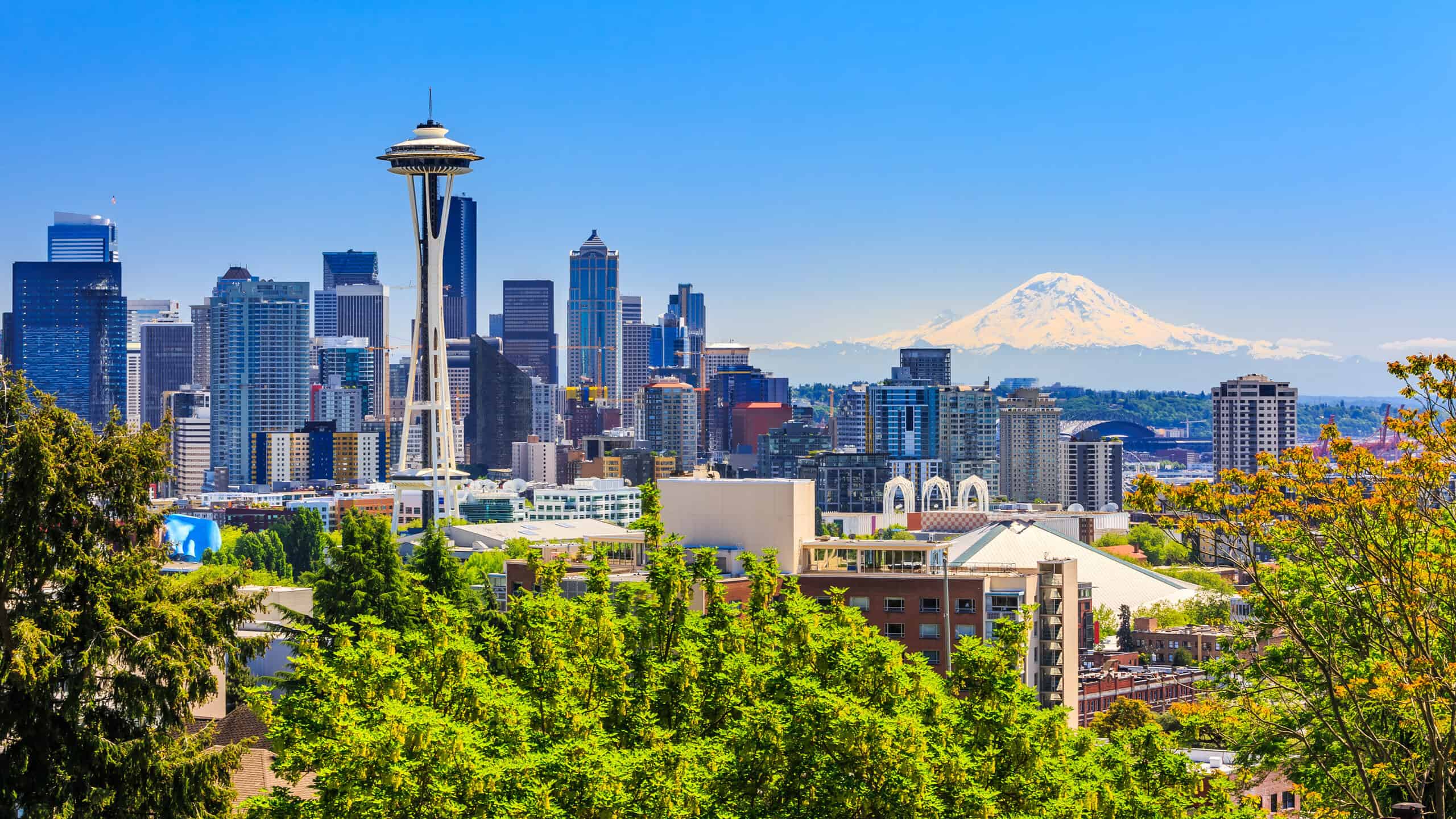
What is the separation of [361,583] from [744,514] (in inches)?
534

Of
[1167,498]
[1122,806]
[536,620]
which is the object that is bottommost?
[1122,806]

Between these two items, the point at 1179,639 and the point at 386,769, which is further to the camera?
the point at 1179,639

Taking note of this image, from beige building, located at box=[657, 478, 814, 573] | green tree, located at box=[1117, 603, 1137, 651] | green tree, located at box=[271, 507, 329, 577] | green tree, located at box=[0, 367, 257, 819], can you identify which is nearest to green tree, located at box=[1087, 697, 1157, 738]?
beige building, located at box=[657, 478, 814, 573]

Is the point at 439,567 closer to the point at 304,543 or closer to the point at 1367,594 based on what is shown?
the point at 1367,594

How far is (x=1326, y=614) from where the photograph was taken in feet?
97.5

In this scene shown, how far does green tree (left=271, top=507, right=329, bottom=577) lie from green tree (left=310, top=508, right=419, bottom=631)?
3406 inches

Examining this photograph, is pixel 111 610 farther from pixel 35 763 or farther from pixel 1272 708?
pixel 1272 708

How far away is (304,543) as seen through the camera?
522 feet

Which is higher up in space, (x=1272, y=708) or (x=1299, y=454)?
(x=1299, y=454)

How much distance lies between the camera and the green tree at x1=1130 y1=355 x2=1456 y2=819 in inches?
1034

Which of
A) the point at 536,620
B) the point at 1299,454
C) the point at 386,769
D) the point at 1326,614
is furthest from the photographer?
the point at 536,620

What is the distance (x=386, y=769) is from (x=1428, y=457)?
579 inches

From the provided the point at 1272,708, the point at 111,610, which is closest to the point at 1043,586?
the point at 1272,708

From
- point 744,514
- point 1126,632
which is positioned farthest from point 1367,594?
point 1126,632
